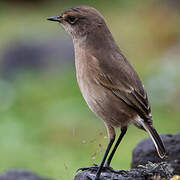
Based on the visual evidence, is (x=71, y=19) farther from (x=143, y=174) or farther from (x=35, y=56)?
(x=35, y=56)

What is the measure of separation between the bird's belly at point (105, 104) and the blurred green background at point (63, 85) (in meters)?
2.59

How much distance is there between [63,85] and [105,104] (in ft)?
31.6

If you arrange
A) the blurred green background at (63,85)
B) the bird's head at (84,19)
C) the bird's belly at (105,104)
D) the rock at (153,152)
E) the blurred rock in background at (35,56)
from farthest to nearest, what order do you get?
1. the blurred rock in background at (35,56)
2. the blurred green background at (63,85)
3. the rock at (153,152)
4. the bird's head at (84,19)
5. the bird's belly at (105,104)

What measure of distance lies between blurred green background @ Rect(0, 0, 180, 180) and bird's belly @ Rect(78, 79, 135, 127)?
2.59 m

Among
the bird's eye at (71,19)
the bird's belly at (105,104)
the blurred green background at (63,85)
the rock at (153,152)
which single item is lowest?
the blurred green background at (63,85)

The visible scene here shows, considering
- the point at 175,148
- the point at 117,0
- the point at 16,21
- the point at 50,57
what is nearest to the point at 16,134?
the point at 50,57

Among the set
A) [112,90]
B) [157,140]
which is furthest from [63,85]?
[157,140]

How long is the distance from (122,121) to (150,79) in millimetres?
8901

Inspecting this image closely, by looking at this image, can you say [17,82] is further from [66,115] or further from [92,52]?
[92,52]

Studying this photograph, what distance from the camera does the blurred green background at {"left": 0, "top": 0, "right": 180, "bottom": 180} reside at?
510 inches

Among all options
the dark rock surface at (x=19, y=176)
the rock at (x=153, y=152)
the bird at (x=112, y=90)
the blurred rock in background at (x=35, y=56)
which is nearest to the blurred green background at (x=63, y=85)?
the blurred rock in background at (x=35, y=56)

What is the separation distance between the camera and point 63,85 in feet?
55.7

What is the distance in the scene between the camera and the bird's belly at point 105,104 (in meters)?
7.41

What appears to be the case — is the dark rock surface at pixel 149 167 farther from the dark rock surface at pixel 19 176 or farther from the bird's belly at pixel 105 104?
the dark rock surface at pixel 19 176
